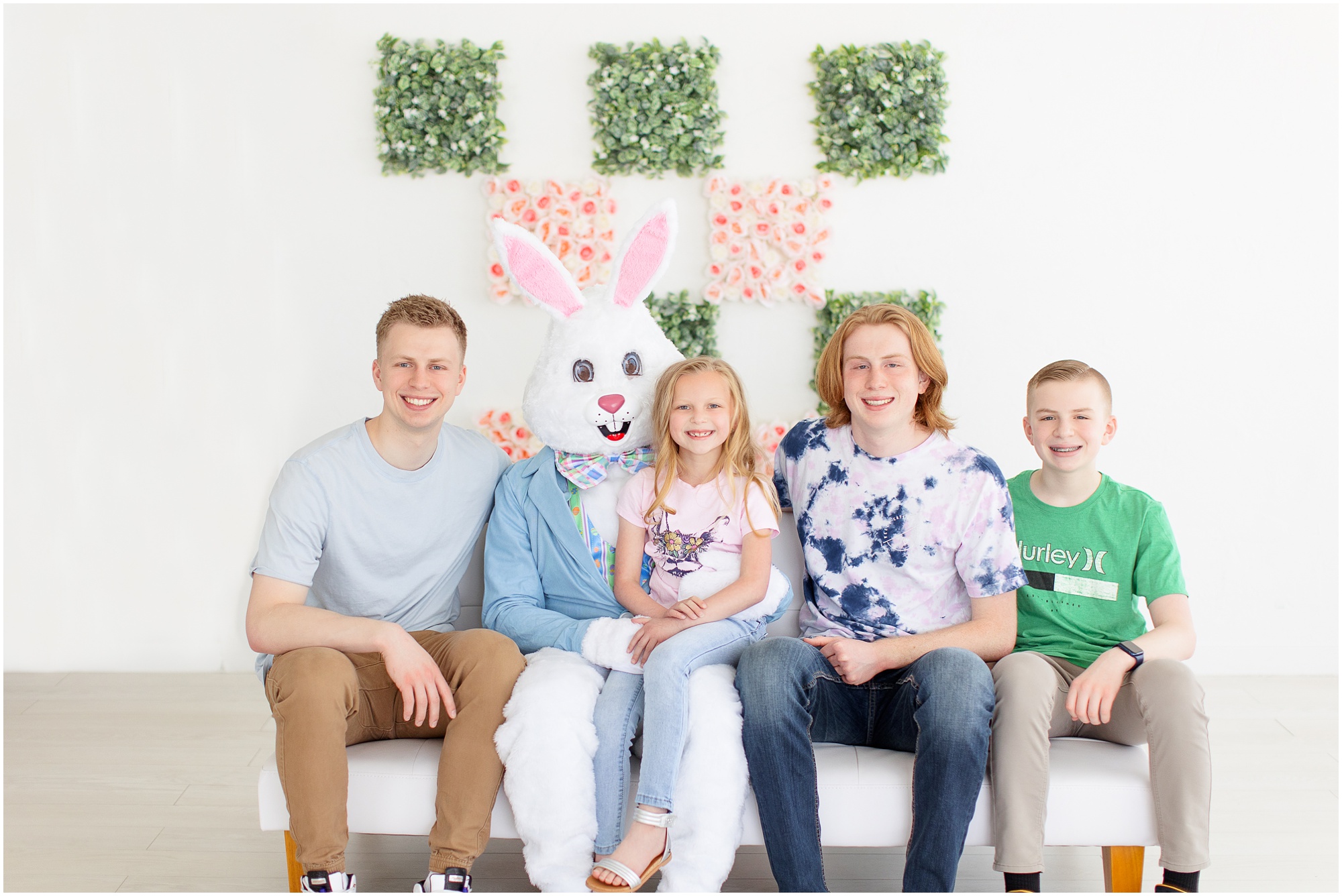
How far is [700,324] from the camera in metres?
3.10

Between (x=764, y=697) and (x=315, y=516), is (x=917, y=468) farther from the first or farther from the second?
(x=315, y=516)

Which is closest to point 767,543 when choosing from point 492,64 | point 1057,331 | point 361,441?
point 361,441

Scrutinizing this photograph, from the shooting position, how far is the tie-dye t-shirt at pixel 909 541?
181 centimetres

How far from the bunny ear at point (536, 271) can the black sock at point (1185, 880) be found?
4.77 ft

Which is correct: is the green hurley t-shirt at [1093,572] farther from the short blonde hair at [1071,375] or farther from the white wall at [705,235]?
the white wall at [705,235]

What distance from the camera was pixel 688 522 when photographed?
191cm

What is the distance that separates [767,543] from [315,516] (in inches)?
32.6

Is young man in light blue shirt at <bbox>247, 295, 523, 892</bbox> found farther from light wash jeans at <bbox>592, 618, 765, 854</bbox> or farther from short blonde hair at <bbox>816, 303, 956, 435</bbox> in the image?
short blonde hair at <bbox>816, 303, 956, 435</bbox>

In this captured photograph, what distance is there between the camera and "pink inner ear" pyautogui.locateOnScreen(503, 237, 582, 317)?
2004mm

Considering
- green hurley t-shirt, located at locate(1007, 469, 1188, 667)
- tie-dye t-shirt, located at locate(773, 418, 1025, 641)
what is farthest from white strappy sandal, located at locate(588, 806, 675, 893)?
green hurley t-shirt, located at locate(1007, 469, 1188, 667)

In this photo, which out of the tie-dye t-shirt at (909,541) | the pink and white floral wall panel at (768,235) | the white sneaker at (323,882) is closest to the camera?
the white sneaker at (323,882)

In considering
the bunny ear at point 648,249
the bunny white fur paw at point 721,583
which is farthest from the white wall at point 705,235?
the bunny white fur paw at point 721,583

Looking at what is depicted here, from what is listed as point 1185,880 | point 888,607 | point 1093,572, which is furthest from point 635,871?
point 1093,572

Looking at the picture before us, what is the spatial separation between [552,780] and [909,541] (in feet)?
2.52
